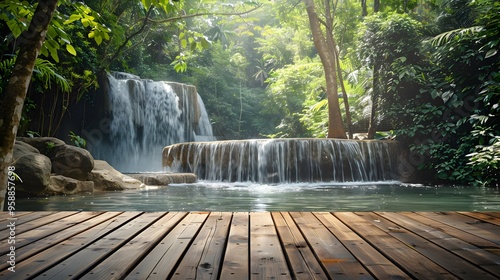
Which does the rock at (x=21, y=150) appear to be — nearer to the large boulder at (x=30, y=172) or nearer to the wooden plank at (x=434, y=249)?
the large boulder at (x=30, y=172)

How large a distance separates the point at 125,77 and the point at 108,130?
300 cm

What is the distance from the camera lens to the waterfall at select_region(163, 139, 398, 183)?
1084cm

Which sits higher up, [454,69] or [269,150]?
[454,69]

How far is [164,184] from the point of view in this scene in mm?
9555

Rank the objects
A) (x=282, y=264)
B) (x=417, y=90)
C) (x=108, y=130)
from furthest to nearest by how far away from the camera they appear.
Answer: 1. (x=108, y=130)
2. (x=417, y=90)
3. (x=282, y=264)

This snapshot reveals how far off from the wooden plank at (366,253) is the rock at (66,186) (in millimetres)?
6144

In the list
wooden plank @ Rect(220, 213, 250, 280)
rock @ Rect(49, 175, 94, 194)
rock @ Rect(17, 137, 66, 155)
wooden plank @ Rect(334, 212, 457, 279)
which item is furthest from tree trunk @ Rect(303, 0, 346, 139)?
wooden plank @ Rect(220, 213, 250, 280)

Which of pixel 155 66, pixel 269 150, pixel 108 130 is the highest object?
pixel 155 66

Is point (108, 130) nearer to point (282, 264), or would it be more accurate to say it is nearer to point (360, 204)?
point (360, 204)

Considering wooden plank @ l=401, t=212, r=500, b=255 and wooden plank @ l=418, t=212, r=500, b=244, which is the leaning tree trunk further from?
wooden plank @ l=418, t=212, r=500, b=244

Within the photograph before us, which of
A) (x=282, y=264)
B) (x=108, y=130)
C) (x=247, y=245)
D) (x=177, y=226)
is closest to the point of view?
(x=282, y=264)

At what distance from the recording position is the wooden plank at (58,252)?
5.15 feet

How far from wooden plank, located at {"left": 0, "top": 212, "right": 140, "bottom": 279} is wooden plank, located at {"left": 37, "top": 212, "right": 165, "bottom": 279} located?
0.04 metres

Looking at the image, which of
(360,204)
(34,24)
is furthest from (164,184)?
(34,24)
